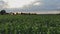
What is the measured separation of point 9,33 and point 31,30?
1151 mm

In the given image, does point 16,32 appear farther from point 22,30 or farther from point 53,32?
point 53,32

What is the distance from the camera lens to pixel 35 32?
357 inches

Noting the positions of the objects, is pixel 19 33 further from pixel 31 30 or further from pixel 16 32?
pixel 31 30

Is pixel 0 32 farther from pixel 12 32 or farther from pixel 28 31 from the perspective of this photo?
pixel 28 31

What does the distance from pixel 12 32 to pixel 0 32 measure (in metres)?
0.71

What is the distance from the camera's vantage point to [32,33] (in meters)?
9.29

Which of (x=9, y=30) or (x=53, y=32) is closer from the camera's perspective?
(x=53, y=32)

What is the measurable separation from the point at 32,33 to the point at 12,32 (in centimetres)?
Answer: 108

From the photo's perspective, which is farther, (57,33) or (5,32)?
(5,32)

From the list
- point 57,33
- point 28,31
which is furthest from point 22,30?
point 57,33

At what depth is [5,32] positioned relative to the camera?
31.6 feet

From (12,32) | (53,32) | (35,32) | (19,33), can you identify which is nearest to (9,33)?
(12,32)

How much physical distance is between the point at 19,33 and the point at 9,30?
107 centimetres

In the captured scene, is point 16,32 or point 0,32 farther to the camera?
point 0,32
